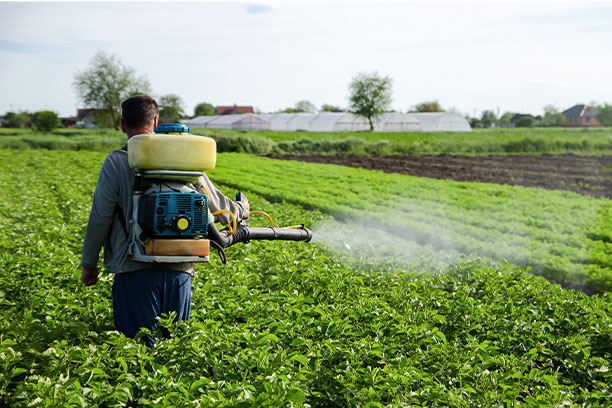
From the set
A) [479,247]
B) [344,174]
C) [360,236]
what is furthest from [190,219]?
[344,174]

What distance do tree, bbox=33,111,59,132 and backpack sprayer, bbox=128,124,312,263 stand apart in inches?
2082

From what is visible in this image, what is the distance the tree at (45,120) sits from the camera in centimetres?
4934

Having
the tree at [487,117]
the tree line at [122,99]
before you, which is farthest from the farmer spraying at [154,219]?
the tree at [487,117]

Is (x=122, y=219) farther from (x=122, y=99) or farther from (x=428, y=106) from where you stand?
(x=428, y=106)

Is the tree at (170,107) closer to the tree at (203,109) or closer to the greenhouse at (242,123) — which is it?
the greenhouse at (242,123)

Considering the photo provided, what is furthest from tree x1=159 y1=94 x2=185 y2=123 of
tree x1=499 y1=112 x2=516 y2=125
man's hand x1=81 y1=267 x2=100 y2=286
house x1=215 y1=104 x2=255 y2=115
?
tree x1=499 y1=112 x2=516 y2=125

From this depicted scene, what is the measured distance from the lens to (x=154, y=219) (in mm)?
2920

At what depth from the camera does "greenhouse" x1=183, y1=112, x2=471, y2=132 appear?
5922cm

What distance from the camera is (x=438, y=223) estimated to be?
1065cm

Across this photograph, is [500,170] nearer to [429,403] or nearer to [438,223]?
[438,223]

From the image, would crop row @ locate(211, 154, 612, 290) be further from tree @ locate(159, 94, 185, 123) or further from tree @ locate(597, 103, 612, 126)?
A: tree @ locate(597, 103, 612, 126)

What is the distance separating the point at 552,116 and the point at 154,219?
10205 centimetres

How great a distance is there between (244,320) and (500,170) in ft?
67.0

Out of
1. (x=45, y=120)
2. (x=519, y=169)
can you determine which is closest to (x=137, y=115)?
(x=519, y=169)
